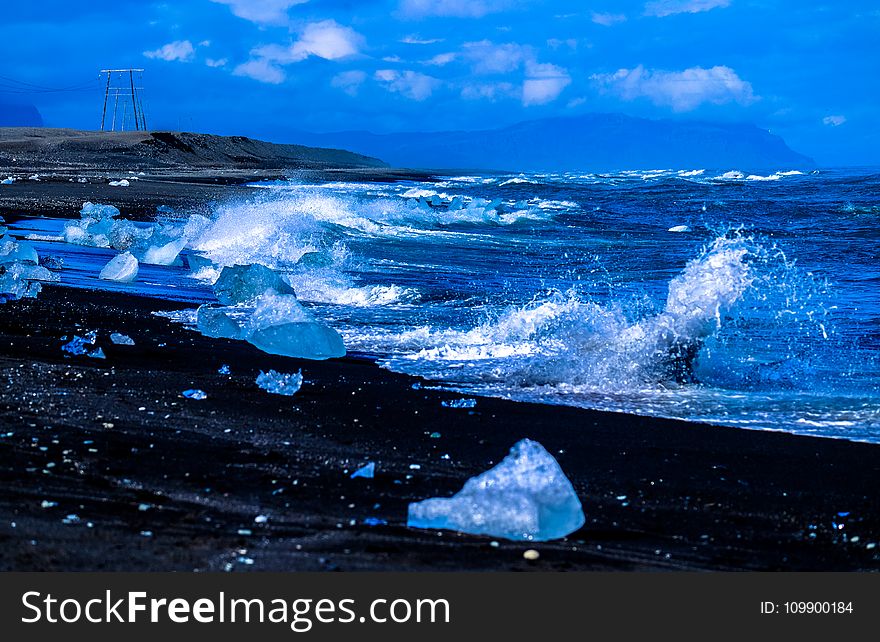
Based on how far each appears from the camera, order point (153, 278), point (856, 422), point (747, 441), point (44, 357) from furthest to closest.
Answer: point (153, 278)
point (44, 357)
point (856, 422)
point (747, 441)

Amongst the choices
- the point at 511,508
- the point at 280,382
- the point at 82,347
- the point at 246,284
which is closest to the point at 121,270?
the point at 246,284

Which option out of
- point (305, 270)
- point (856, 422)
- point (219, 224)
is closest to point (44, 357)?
point (856, 422)

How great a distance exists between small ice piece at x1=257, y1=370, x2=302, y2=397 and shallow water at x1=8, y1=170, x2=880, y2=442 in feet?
3.08

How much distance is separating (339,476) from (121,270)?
607 centimetres

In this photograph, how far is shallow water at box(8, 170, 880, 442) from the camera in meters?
5.29

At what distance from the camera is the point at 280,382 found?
4828 millimetres

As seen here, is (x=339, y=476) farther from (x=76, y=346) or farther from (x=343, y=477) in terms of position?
(x=76, y=346)

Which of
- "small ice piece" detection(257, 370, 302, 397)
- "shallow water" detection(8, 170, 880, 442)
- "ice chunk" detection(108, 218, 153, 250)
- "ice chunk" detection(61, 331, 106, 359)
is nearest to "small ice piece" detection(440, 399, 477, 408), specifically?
"shallow water" detection(8, 170, 880, 442)

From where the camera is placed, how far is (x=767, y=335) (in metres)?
7.25

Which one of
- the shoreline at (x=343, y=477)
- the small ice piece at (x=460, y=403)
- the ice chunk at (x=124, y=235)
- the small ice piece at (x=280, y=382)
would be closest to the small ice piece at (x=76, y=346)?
the shoreline at (x=343, y=477)

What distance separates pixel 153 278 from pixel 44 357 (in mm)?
4327

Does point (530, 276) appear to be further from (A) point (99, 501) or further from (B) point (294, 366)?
(A) point (99, 501)

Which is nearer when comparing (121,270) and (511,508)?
(511,508)

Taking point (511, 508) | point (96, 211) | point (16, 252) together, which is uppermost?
point (96, 211)
